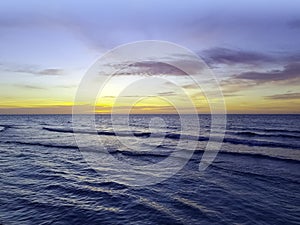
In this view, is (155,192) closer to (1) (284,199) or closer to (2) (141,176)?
(2) (141,176)

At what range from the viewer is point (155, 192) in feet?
36.3

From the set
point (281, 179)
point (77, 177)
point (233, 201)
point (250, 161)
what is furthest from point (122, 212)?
point (250, 161)

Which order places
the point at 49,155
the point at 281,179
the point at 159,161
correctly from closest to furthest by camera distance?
the point at 281,179, the point at 159,161, the point at 49,155

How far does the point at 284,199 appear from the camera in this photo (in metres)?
10.2

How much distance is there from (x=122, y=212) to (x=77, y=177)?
18.8 feet

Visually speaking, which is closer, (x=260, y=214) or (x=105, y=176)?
(x=260, y=214)

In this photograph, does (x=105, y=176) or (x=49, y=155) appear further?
(x=49, y=155)

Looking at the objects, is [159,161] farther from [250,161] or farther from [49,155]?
[49,155]

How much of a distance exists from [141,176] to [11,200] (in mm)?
6576

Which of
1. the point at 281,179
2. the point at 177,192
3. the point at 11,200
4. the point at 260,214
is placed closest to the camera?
the point at 260,214

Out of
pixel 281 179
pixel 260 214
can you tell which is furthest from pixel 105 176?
pixel 281 179

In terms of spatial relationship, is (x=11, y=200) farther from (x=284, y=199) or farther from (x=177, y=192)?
(x=284, y=199)

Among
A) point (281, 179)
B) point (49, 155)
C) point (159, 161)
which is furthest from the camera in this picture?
point (49, 155)

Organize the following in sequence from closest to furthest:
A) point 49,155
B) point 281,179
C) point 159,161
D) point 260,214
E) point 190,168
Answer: point 260,214 → point 281,179 → point 190,168 → point 159,161 → point 49,155
